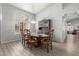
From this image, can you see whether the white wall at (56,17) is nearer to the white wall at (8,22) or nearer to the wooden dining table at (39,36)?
the wooden dining table at (39,36)

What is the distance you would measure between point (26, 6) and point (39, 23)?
81cm

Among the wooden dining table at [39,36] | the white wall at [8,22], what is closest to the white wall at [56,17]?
the wooden dining table at [39,36]

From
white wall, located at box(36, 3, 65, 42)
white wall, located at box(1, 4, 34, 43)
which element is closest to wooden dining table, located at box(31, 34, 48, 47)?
white wall, located at box(36, 3, 65, 42)

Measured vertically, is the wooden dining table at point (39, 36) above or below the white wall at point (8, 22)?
below

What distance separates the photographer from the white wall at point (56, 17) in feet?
13.0

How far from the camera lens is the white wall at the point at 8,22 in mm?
3565

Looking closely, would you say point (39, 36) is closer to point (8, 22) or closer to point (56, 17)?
point (56, 17)

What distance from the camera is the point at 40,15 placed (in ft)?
12.4

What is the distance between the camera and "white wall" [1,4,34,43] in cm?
357

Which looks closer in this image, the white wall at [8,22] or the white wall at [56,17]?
the white wall at [8,22]

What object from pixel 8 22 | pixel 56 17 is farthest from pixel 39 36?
pixel 8 22

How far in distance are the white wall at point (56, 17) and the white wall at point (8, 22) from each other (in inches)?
28.5

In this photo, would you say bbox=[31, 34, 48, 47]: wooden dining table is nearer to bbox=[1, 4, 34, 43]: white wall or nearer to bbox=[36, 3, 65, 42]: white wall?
bbox=[36, 3, 65, 42]: white wall

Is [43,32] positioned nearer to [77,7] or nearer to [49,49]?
[49,49]
